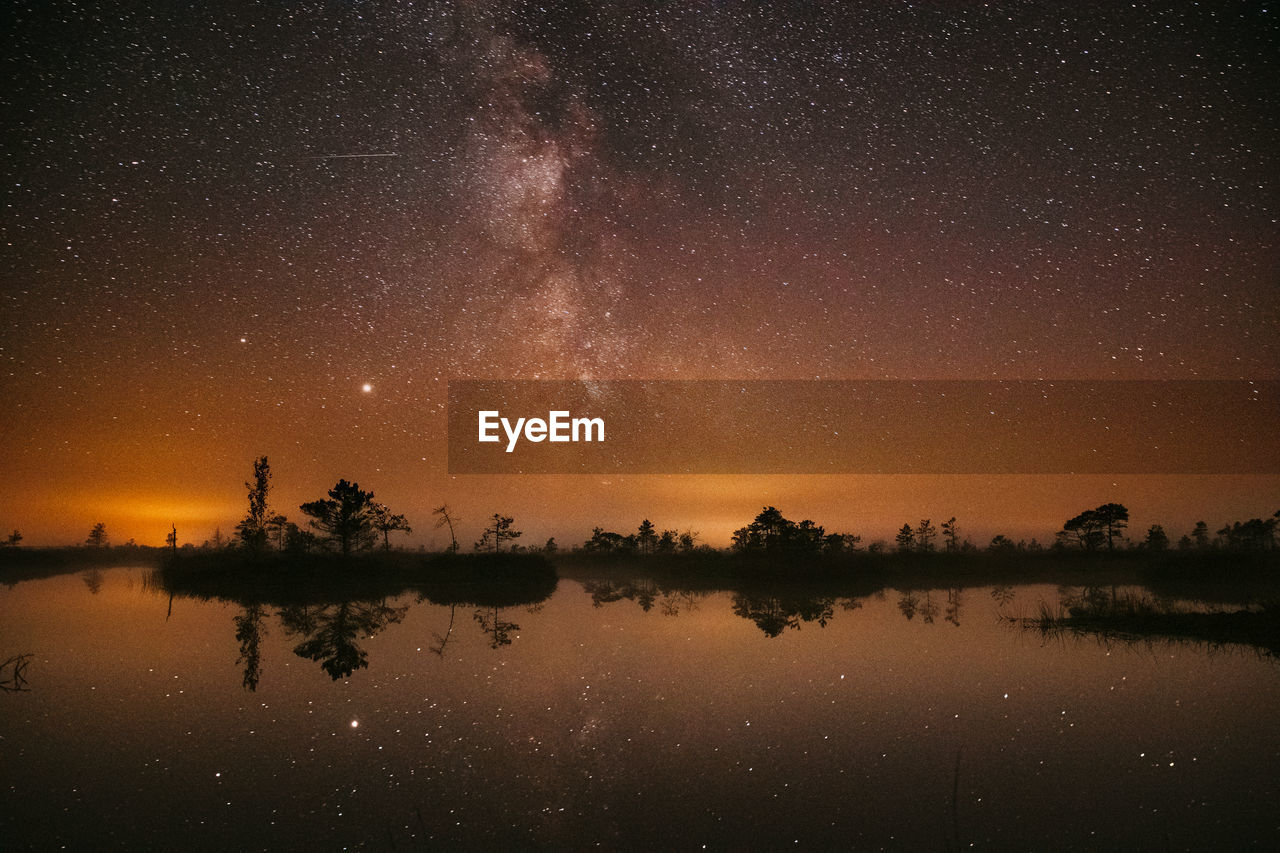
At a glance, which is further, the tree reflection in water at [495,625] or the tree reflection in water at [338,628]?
the tree reflection in water at [495,625]

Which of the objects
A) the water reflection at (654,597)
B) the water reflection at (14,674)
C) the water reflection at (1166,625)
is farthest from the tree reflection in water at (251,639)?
the water reflection at (1166,625)

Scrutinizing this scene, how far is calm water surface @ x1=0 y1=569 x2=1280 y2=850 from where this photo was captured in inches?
245

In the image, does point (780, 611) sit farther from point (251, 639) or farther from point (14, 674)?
point (14, 674)

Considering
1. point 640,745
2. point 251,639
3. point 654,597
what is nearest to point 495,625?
point 251,639

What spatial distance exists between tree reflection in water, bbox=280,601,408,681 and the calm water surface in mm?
194

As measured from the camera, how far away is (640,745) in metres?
8.52

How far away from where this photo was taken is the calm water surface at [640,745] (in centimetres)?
621

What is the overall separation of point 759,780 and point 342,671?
354 inches

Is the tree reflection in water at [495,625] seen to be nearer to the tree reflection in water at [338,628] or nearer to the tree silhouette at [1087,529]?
the tree reflection in water at [338,628]

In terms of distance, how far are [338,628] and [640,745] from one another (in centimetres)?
1426

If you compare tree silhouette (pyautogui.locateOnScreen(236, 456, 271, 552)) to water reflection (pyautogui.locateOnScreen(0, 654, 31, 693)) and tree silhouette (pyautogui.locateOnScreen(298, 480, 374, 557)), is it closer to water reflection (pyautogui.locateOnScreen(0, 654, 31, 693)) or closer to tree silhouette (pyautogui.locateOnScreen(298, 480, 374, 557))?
tree silhouette (pyautogui.locateOnScreen(298, 480, 374, 557))

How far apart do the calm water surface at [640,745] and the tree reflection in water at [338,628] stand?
0.19 meters

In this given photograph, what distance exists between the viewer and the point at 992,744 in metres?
8.51

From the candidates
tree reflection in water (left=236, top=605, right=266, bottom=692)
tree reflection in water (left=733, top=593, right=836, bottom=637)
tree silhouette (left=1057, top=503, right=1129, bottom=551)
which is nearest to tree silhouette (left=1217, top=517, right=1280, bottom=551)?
tree silhouette (left=1057, top=503, right=1129, bottom=551)
